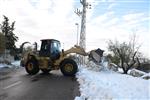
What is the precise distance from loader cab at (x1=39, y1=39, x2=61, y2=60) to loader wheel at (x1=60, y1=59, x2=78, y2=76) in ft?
5.64

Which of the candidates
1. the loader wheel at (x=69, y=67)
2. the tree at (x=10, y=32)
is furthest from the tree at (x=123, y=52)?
the loader wheel at (x=69, y=67)

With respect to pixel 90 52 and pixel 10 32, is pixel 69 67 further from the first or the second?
pixel 10 32

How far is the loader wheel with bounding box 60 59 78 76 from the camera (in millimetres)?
21225

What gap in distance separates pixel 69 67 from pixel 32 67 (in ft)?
11.6

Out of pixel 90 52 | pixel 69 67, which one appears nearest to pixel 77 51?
pixel 69 67

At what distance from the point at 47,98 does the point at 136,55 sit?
50036 mm

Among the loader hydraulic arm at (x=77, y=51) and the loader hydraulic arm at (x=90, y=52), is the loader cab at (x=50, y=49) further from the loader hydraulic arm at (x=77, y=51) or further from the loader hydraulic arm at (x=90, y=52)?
the loader hydraulic arm at (x=77, y=51)

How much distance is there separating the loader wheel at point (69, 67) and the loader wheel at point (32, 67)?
8.73ft

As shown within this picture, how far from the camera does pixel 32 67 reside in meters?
23.4

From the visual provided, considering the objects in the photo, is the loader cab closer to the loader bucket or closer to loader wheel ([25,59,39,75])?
loader wheel ([25,59,39,75])

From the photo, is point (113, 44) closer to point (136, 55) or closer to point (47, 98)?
point (136, 55)

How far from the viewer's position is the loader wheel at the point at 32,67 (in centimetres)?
2334

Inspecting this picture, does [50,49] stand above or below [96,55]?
above

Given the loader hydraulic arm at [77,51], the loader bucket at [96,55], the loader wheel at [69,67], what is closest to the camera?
the loader wheel at [69,67]
